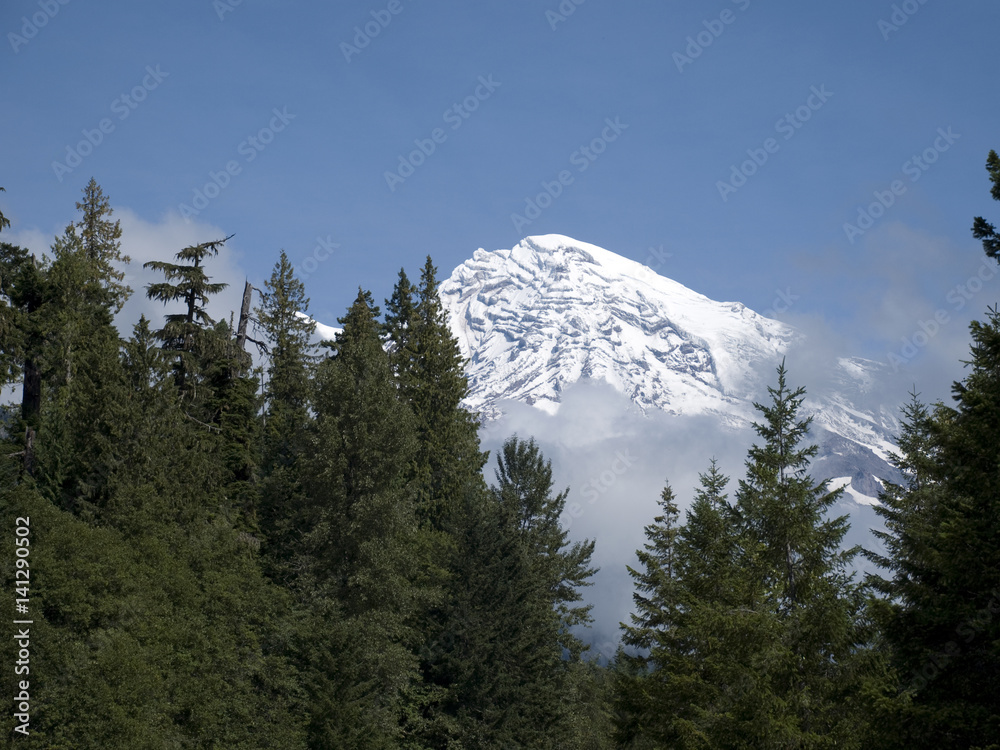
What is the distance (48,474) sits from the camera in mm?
36688

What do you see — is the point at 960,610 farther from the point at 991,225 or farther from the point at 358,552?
the point at 358,552

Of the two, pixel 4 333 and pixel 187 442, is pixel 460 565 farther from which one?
pixel 4 333

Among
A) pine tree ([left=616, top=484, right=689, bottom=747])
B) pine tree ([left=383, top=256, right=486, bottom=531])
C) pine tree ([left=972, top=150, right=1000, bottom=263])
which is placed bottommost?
pine tree ([left=616, top=484, right=689, bottom=747])

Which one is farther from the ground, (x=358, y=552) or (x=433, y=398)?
(x=433, y=398)

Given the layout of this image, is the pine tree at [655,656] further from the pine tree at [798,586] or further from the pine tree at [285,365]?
the pine tree at [285,365]

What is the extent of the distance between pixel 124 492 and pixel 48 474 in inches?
152

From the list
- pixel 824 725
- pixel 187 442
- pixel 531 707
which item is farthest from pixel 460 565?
pixel 824 725

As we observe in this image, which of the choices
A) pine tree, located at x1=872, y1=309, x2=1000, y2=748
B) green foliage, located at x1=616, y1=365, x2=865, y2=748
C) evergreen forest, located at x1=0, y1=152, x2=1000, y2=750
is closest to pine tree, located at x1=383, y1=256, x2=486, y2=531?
evergreen forest, located at x1=0, y1=152, x2=1000, y2=750

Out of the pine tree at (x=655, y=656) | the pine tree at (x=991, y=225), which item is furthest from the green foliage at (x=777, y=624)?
the pine tree at (x=991, y=225)

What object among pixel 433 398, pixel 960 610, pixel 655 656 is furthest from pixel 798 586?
pixel 433 398

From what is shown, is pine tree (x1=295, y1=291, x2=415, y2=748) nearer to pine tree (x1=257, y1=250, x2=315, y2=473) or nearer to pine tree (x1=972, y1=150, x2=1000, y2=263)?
pine tree (x1=257, y1=250, x2=315, y2=473)

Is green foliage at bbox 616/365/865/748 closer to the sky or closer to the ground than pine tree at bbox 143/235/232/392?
closer to the ground

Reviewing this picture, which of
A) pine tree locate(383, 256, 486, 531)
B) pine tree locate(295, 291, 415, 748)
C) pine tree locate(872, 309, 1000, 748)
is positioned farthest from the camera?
pine tree locate(383, 256, 486, 531)

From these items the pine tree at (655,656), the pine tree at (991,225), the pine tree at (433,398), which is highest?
the pine tree at (433,398)
